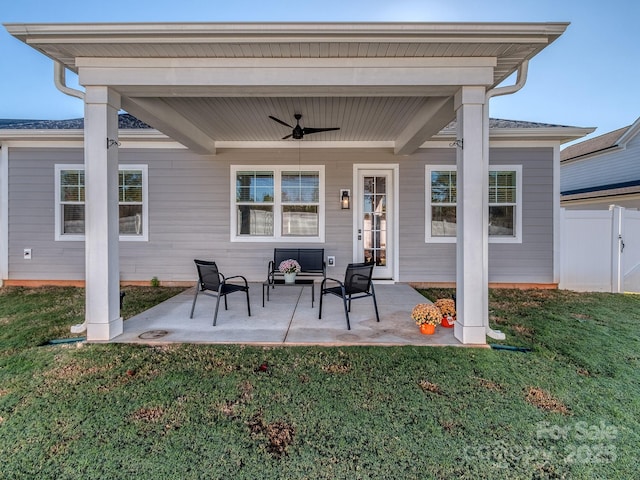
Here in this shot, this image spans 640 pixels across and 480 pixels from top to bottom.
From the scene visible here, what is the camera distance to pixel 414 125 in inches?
182

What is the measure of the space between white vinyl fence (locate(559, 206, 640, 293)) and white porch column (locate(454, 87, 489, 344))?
412 centimetres

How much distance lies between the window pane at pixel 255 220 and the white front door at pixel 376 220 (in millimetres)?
1813

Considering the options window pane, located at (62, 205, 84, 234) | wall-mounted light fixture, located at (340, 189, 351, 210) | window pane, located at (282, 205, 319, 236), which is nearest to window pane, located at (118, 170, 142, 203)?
window pane, located at (62, 205, 84, 234)

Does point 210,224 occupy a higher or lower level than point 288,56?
lower

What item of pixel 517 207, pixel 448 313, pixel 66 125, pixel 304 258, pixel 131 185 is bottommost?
pixel 448 313

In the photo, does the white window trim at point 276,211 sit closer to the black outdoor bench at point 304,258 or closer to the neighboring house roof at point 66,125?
the black outdoor bench at point 304,258

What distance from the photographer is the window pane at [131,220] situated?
6.20m

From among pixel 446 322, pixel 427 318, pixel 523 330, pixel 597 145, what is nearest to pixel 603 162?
pixel 597 145

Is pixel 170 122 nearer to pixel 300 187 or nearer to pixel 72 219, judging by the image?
pixel 300 187

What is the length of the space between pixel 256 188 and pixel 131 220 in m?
2.63

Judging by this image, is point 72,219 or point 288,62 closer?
point 288,62

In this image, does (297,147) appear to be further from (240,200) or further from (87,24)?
(87,24)

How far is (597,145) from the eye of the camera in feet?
36.2

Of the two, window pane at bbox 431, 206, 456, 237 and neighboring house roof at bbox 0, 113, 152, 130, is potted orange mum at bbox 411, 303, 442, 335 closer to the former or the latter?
window pane at bbox 431, 206, 456, 237
